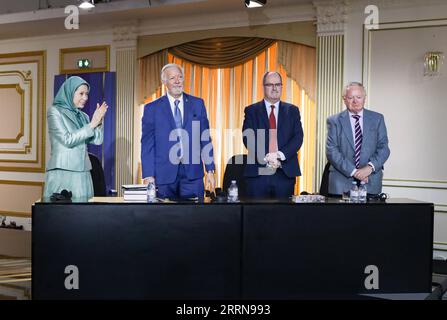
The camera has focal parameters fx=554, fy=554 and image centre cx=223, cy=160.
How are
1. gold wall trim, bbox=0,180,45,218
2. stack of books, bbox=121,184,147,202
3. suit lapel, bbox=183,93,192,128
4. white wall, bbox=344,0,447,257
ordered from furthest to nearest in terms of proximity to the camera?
gold wall trim, bbox=0,180,45,218
white wall, bbox=344,0,447,257
suit lapel, bbox=183,93,192,128
stack of books, bbox=121,184,147,202

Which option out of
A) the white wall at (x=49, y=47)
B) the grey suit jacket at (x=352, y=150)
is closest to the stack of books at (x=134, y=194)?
the grey suit jacket at (x=352, y=150)

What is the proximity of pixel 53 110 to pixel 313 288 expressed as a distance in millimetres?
2140

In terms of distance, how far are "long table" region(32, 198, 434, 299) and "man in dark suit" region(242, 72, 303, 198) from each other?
2.71 feet

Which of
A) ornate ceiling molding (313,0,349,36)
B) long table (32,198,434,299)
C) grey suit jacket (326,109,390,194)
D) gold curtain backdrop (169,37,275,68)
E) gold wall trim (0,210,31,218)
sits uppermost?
ornate ceiling molding (313,0,349,36)

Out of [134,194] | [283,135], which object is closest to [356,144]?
[283,135]

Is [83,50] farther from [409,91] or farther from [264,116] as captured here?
[409,91]

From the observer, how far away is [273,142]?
4.28 metres

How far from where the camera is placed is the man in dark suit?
4250mm

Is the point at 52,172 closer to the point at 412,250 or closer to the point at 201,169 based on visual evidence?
the point at 201,169

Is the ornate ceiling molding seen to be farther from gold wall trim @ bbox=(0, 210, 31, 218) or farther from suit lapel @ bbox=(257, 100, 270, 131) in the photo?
gold wall trim @ bbox=(0, 210, 31, 218)

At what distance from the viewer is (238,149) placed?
21.1ft

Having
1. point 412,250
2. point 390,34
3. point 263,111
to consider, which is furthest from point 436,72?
point 412,250

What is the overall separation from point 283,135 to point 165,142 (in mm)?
913

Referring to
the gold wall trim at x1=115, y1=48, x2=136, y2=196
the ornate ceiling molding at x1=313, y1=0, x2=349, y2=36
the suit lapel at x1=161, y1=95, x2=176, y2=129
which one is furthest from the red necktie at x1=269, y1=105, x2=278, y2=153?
the gold wall trim at x1=115, y1=48, x2=136, y2=196
